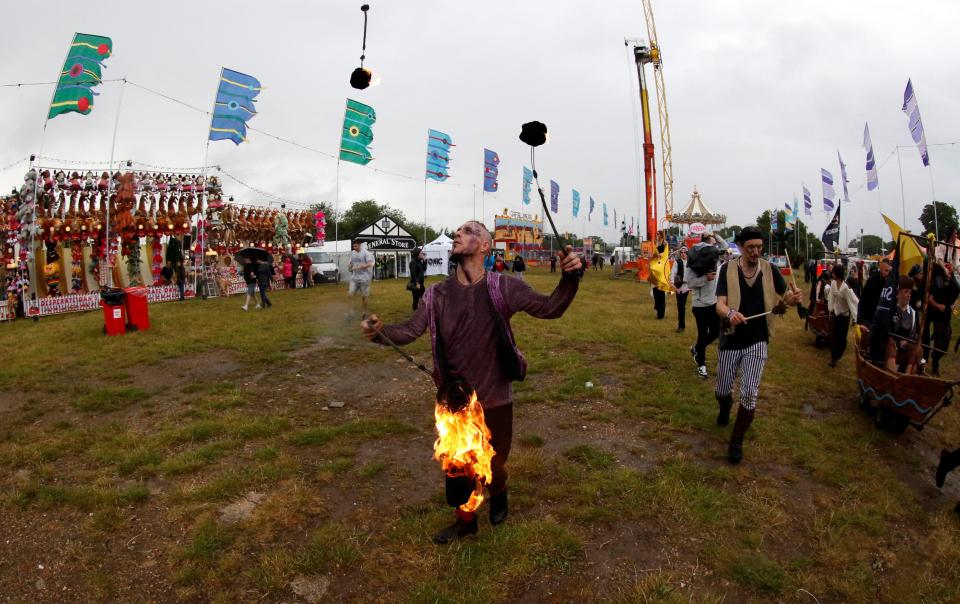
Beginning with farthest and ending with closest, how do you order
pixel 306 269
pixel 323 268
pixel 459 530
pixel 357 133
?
pixel 323 268, pixel 306 269, pixel 357 133, pixel 459 530

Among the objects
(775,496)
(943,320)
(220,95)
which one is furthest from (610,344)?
(220,95)

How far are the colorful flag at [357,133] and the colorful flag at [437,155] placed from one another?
603cm

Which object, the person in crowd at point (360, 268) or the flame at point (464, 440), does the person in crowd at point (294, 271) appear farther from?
the flame at point (464, 440)

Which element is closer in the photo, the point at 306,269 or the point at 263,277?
the point at 263,277

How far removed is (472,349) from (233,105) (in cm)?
1864

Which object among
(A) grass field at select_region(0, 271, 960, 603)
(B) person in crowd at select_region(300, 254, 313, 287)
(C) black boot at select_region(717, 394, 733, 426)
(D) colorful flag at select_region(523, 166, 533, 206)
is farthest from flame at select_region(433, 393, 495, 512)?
(D) colorful flag at select_region(523, 166, 533, 206)

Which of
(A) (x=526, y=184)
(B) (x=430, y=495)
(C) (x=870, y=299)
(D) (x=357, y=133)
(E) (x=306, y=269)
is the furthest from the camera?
(A) (x=526, y=184)

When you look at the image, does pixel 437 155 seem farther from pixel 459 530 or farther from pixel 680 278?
pixel 459 530

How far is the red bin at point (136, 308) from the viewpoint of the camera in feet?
39.5

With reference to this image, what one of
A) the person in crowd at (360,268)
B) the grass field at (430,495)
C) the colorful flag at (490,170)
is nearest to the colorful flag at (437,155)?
the colorful flag at (490,170)

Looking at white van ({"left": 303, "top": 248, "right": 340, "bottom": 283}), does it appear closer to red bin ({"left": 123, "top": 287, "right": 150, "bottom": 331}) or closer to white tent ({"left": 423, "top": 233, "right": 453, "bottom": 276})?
white tent ({"left": 423, "top": 233, "right": 453, "bottom": 276})

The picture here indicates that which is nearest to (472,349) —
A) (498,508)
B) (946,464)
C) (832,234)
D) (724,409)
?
(498,508)

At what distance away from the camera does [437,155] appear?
94.4 feet

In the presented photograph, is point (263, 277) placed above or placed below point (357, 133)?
below
